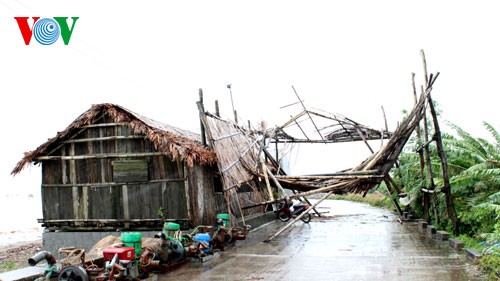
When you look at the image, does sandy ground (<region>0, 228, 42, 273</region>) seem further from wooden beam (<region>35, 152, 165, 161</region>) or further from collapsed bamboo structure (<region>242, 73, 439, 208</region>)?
collapsed bamboo structure (<region>242, 73, 439, 208</region>)

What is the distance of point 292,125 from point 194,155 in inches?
281

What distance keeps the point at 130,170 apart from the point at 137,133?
1.14 metres

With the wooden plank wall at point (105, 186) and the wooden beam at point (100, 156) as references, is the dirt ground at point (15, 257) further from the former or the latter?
the wooden beam at point (100, 156)

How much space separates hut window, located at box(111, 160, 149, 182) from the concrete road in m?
3.42

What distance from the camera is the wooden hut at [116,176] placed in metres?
13.2

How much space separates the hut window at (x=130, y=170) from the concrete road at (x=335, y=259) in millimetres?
3421

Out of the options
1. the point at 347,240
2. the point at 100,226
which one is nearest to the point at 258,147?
the point at 347,240

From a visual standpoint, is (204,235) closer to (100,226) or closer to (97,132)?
(100,226)

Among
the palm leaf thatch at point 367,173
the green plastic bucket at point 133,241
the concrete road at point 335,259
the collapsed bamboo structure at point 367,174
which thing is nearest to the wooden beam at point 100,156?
the concrete road at point 335,259

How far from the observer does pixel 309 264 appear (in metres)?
9.91

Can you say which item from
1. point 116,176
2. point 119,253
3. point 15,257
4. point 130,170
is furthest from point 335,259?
point 15,257

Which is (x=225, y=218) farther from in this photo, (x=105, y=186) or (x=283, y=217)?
(x=283, y=217)

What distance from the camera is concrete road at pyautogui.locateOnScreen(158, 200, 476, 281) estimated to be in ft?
28.5

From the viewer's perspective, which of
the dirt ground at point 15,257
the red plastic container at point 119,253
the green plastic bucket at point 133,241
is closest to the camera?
the red plastic container at point 119,253
